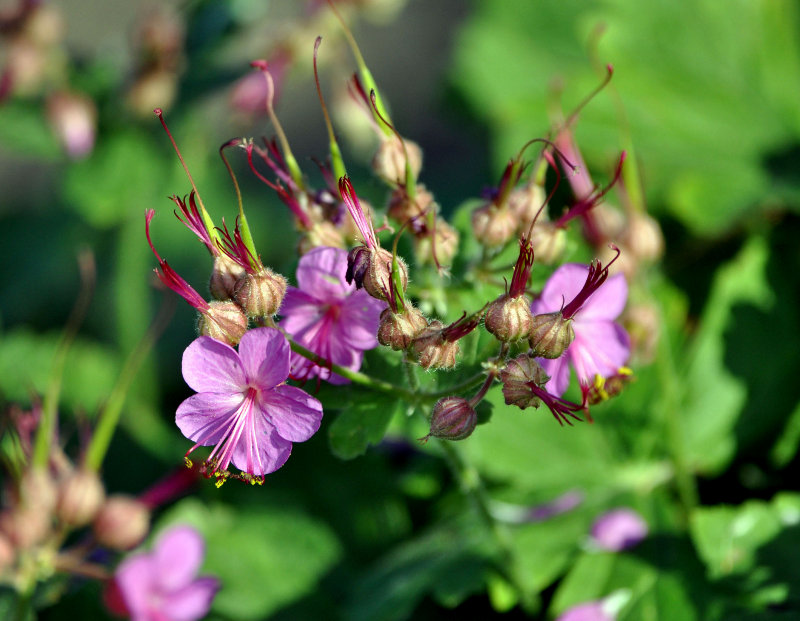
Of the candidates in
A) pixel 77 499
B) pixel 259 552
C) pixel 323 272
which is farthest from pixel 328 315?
pixel 259 552

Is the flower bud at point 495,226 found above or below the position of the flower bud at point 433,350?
above

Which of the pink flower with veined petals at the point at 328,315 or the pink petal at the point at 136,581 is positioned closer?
the pink flower with veined petals at the point at 328,315

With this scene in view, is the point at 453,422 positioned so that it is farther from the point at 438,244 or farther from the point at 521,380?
the point at 438,244

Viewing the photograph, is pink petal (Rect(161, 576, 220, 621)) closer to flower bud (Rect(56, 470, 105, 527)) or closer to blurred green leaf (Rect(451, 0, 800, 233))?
flower bud (Rect(56, 470, 105, 527))

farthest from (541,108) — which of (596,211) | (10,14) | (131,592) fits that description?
(131,592)

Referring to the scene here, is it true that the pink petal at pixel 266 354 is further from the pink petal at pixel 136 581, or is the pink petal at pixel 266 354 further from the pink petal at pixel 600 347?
the pink petal at pixel 136 581

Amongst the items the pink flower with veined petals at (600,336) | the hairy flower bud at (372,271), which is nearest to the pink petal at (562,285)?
the pink flower with veined petals at (600,336)

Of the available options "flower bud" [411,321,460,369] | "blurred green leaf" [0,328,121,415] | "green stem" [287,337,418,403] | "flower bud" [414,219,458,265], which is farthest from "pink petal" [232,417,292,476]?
"blurred green leaf" [0,328,121,415]
